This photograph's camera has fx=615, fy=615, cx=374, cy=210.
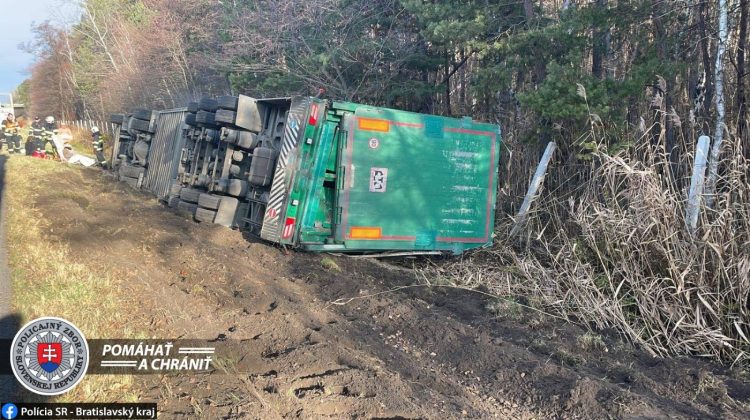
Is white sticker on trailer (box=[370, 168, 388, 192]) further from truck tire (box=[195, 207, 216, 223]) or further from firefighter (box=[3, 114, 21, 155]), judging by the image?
firefighter (box=[3, 114, 21, 155])

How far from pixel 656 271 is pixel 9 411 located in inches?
222

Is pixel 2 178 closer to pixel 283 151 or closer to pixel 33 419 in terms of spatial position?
pixel 283 151

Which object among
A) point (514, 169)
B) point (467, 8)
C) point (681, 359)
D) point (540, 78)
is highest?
point (467, 8)

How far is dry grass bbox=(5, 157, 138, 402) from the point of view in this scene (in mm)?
3568

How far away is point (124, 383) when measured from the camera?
364cm

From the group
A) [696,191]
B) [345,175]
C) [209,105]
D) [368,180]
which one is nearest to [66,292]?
[345,175]

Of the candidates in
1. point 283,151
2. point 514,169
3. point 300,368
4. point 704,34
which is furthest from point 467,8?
point 300,368

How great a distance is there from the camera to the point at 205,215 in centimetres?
876

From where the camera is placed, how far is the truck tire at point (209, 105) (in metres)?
9.51

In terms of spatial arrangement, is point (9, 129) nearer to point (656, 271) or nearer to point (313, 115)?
point (313, 115)

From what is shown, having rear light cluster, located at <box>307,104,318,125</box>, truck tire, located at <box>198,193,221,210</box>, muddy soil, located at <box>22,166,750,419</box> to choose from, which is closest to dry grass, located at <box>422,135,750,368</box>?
muddy soil, located at <box>22,166,750,419</box>

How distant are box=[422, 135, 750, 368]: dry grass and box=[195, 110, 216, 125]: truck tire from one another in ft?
16.2

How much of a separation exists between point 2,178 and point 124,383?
9.63m

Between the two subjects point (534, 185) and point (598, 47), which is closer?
point (534, 185)
